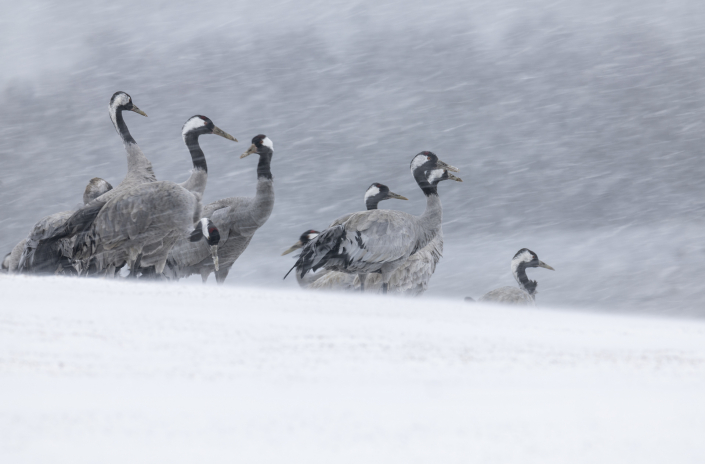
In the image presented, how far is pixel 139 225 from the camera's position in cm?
721

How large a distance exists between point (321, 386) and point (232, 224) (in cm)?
600

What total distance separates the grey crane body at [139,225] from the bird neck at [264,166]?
1064 mm

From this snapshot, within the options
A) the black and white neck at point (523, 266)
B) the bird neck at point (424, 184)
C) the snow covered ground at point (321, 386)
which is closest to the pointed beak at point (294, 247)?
the bird neck at point (424, 184)

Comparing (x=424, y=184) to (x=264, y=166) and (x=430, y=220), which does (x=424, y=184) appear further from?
(x=264, y=166)

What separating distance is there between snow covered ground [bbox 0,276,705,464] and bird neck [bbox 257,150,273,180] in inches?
165

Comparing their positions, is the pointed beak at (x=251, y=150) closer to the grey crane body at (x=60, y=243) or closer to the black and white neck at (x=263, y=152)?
the black and white neck at (x=263, y=152)

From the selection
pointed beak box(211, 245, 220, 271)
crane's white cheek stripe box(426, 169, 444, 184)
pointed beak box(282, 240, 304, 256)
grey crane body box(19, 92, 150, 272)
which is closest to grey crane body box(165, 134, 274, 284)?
pointed beak box(211, 245, 220, 271)

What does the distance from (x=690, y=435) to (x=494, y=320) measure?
2264 mm

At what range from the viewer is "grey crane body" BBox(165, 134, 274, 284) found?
8477mm

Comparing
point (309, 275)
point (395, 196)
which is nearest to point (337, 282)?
point (309, 275)

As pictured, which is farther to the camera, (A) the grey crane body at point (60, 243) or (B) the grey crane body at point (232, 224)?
(B) the grey crane body at point (232, 224)

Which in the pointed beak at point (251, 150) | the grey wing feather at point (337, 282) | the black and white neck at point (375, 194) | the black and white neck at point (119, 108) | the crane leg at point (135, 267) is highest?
the black and white neck at point (119, 108)

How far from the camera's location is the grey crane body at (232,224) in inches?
334

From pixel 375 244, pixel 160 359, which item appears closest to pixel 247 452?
pixel 160 359
